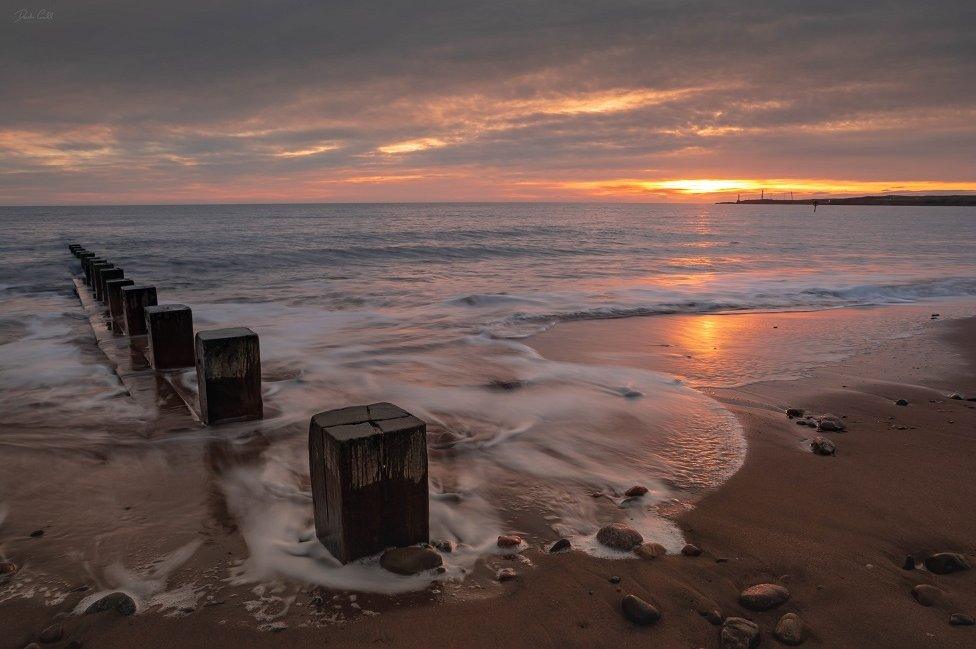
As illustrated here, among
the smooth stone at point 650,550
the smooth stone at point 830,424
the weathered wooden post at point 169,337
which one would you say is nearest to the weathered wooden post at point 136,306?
Result: the weathered wooden post at point 169,337

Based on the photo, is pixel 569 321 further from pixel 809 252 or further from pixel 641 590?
pixel 809 252

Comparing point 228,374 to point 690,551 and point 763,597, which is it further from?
point 763,597

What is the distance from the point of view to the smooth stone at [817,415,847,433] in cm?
517

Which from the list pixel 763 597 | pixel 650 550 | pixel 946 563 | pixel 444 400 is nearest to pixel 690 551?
pixel 650 550

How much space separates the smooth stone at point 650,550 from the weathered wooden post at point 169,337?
503cm

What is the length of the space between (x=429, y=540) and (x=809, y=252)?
29.0 m

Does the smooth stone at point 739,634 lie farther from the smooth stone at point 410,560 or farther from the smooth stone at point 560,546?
the smooth stone at point 410,560

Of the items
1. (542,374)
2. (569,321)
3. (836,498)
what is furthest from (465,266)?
(836,498)

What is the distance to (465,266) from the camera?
22.5 meters

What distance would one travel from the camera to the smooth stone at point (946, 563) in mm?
3002

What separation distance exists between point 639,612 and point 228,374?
3576 millimetres

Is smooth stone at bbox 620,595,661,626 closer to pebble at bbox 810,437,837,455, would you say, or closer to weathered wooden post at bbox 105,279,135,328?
pebble at bbox 810,437,837,455

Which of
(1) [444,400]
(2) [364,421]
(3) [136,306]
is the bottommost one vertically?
(1) [444,400]

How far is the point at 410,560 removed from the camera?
2.89 meters
